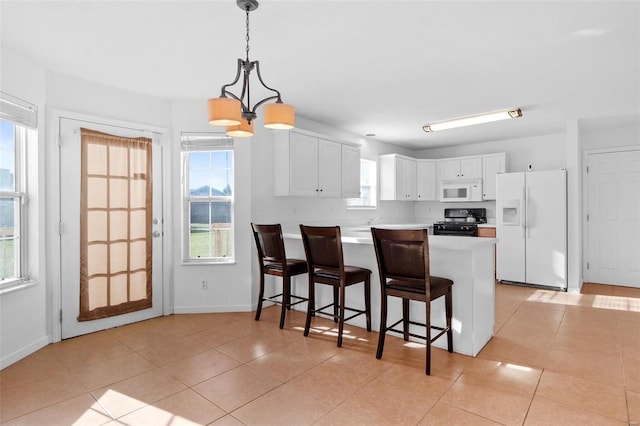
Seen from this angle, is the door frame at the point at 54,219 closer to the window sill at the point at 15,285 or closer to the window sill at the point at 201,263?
the window sill at the point at 15,285

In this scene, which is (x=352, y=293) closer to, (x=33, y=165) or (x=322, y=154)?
(x=322, y=154)

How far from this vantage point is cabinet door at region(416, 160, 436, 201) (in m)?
6.78

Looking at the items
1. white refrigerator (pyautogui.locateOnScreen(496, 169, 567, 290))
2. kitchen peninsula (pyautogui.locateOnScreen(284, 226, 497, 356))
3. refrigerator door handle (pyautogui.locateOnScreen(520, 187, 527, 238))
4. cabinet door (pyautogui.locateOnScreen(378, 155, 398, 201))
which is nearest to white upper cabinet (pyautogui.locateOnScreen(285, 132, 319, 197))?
kitchen peninsula (pyautogui.locateOnScreen(284, 226, 497, 356))

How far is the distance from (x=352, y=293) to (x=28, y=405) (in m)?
2.56

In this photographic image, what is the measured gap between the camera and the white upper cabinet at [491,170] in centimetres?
612

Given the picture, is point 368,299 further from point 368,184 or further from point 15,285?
point 368,184

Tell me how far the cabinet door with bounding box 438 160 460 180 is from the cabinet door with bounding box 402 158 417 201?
0.53 meters

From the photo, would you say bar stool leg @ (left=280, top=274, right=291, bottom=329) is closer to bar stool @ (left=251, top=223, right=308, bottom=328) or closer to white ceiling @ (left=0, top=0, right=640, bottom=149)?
bar stool @ (left=251, top=223, right=308, bottom=328)

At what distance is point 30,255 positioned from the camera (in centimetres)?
306

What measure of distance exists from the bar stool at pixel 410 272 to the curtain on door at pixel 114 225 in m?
2.54

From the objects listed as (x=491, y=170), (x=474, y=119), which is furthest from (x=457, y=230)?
(x=474, y=119)

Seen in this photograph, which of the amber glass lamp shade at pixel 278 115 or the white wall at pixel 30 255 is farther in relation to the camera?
the white wall at pixel 30 255

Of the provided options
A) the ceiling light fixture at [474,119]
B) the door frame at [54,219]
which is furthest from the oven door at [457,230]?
the door frame at [54,219]

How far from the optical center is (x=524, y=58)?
9.73 feet
